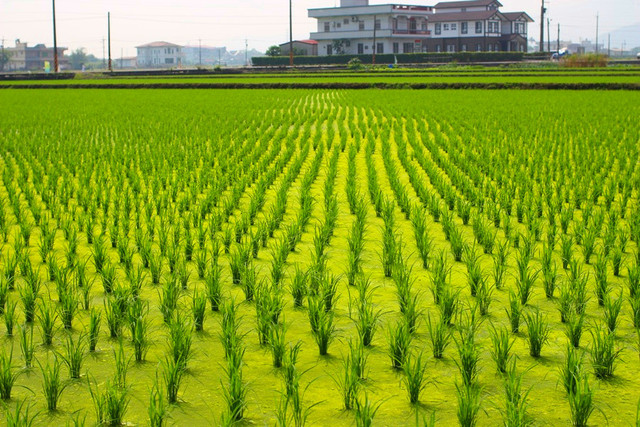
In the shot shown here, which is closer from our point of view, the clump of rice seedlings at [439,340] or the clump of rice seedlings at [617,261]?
the clump of rice seedlings at [439,340]

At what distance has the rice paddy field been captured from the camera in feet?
10.6

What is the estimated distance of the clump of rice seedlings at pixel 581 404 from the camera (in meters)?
2.92

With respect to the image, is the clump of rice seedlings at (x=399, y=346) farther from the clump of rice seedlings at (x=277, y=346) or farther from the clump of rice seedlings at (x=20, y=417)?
the clump of rice seedlings at (x=20, y=417)

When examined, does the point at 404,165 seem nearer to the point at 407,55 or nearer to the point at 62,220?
the point at 62,220

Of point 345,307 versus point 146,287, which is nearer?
point 345,307

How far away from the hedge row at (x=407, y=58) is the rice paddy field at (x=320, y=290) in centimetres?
4695

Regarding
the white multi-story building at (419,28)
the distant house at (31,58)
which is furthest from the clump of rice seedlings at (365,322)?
the distant house at (31,58)

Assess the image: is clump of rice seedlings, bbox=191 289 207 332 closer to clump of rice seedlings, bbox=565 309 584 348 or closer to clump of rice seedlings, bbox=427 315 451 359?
clump of rice seedlings, bbox=427 315 451 359

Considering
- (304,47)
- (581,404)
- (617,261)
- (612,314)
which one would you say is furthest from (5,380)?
(304,47)

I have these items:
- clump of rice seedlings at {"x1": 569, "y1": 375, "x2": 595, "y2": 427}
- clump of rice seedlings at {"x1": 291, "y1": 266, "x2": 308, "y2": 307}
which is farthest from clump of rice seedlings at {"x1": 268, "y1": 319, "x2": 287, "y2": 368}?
clump of rice seedlings at {"x1": 569, "y1": 375, "x2": 595, "y2": 427}

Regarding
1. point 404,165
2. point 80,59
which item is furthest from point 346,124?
point 80,59

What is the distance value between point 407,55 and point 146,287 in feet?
185

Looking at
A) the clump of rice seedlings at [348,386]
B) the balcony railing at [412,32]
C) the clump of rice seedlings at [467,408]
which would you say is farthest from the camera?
the balcony railing at [412,32]

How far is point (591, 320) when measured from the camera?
13.8ft
